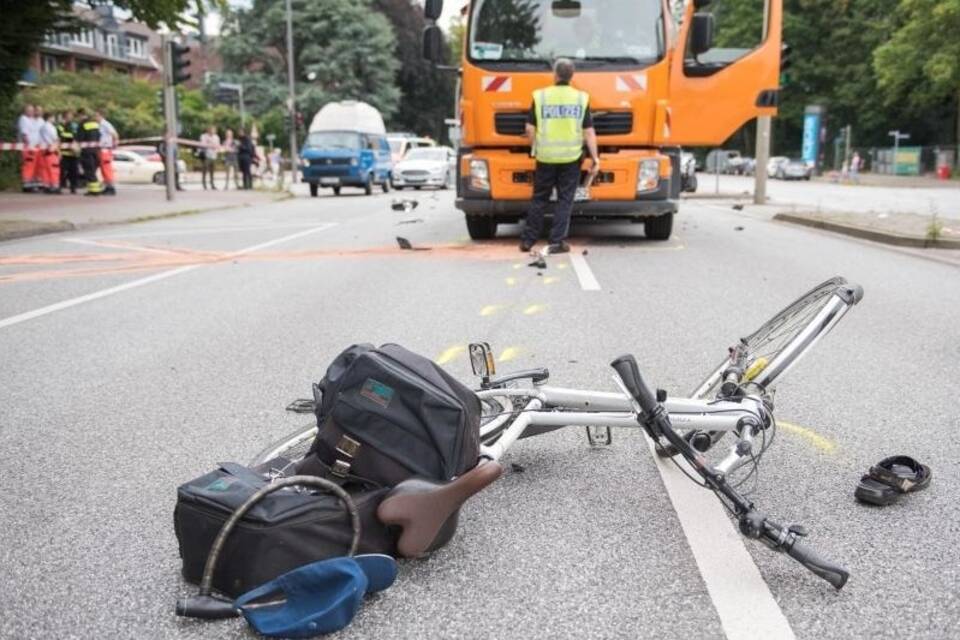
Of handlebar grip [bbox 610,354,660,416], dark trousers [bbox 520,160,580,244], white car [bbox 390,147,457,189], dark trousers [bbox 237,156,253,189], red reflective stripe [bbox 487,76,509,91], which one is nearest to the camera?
handlebar grip [bbox 610,354,660,416]

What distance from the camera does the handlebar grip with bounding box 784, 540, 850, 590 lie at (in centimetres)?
281

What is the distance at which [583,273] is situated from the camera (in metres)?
10.3

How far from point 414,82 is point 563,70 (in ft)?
219

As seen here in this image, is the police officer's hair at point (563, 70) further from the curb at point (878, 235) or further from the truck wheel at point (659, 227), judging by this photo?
the curb at point (878, 235)

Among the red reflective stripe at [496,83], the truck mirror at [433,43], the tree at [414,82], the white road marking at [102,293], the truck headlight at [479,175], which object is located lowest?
the white road marking at [102,293]

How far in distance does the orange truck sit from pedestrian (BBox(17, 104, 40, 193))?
55.0 feet

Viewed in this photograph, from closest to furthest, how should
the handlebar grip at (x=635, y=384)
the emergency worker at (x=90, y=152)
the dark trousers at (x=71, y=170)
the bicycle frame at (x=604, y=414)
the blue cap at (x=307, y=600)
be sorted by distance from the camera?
the blue cap at (x=307, y=600), the handlebar grip at (x=635, y=384), the bicycle frame at (x=604, y=414), the emergency worker at (x=90, y=152), the dark trousers at (x=71, y=170)

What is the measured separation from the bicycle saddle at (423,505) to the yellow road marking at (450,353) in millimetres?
2914

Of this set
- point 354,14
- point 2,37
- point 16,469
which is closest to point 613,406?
point 16,469

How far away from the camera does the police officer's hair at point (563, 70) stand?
36.4 feet

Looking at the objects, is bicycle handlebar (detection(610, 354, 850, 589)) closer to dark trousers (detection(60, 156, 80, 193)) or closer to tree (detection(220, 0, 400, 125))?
dark trousers (detection(60, 156, 80, 193))

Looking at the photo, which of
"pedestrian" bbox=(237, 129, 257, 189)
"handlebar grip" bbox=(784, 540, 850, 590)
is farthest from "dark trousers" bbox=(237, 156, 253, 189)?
"handlebar grip" bbox=(784, 540, 850, 590)

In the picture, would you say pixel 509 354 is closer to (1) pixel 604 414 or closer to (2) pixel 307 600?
(1) pixel 604 414

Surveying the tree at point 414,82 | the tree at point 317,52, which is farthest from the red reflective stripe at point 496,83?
the tree at point 414,82
